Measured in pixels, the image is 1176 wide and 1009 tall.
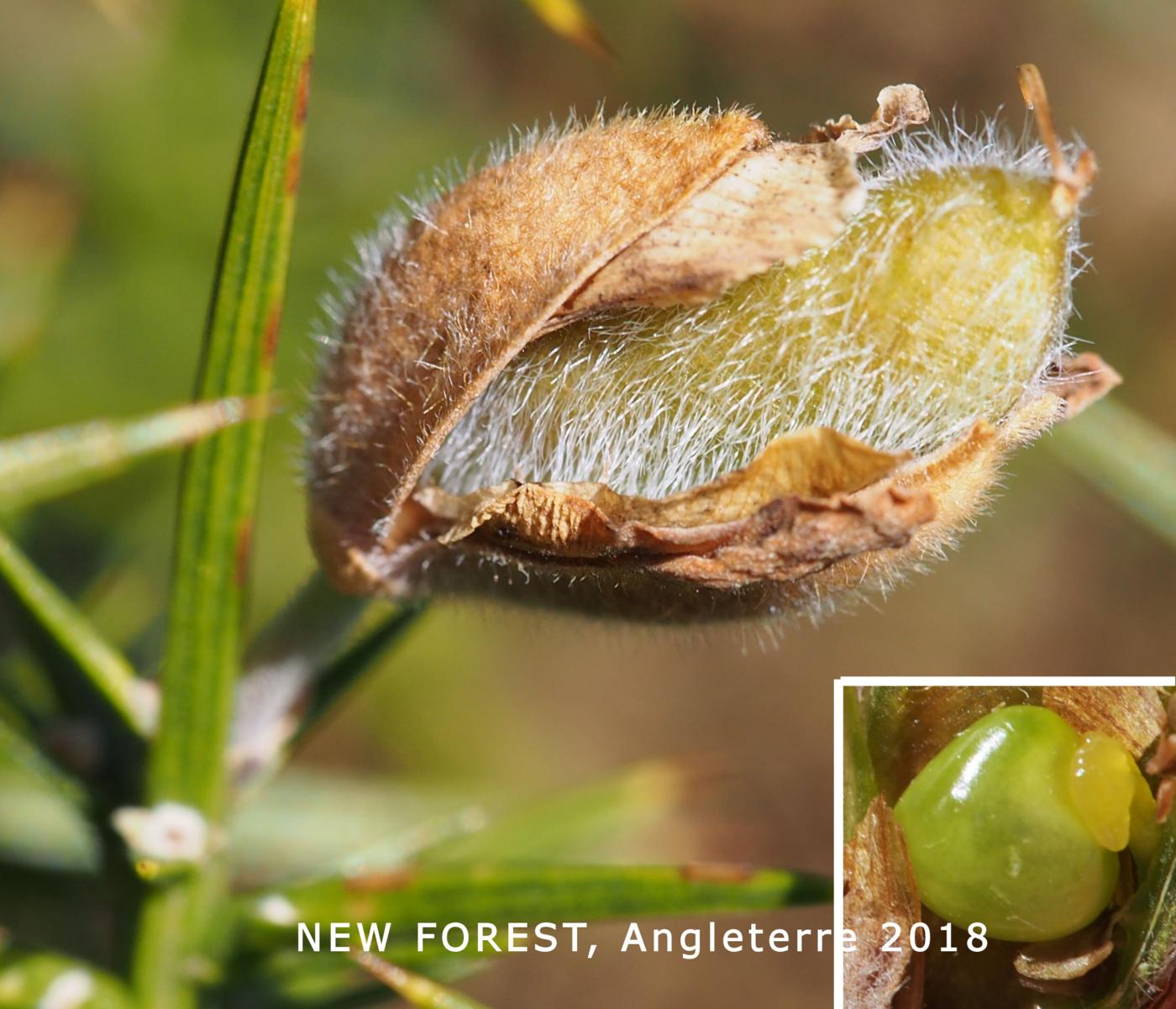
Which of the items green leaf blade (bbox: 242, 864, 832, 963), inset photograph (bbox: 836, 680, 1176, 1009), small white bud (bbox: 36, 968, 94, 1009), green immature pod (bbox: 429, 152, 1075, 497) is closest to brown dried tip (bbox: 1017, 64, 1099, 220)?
green immature pod (bbox: 429, 152, 1075, 497)

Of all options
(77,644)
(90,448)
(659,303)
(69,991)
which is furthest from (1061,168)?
(69,991)

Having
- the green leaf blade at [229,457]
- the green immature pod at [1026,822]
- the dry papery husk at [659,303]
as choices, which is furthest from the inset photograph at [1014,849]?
the green leaf blade at [229,457]

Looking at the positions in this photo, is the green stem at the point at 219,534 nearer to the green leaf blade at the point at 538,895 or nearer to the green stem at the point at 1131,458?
the green leaf blade at the point at 538,895

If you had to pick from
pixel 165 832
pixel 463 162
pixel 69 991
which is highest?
pixel 463 162

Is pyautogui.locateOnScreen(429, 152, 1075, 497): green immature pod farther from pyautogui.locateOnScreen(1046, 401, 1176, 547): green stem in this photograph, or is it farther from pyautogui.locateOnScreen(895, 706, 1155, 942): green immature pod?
pyautogui.locateOnScreen(1046, 401, 1176, 547): green stem

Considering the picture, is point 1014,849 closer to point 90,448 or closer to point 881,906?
point 881,906

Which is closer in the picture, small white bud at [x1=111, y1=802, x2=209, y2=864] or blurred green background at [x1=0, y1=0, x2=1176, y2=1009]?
small white bud at [x1=111, y1=802, x2=209, y2=864]
